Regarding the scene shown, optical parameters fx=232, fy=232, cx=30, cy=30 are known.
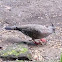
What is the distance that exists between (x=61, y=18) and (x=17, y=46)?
2646 millimetres

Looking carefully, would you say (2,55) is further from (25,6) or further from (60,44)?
(25,6)

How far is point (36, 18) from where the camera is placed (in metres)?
6.87

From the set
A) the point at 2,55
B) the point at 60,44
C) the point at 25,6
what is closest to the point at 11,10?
the point at 25,6

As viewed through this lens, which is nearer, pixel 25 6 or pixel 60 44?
pixel 60 44

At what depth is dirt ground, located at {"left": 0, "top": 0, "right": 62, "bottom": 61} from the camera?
4839 mm

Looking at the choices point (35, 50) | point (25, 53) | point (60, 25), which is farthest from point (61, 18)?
point (25, 53)

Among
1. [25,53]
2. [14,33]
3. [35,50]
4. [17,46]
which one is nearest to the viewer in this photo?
[25,53]

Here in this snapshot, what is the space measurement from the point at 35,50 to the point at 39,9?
2853mm

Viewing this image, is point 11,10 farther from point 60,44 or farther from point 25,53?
point 25,53

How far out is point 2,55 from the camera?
420 centimetres

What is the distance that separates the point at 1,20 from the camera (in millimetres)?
6605

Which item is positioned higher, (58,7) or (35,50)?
(58,7)

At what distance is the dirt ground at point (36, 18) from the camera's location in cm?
484

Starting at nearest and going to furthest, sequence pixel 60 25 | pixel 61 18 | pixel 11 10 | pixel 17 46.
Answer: pixel 17 46 → pixel 60 25 → pixel 61 18 → pixel 11 10
